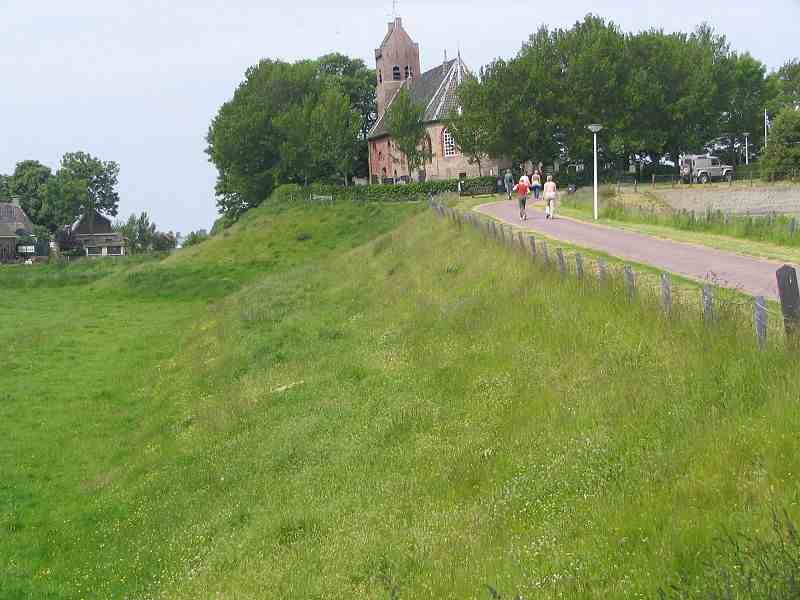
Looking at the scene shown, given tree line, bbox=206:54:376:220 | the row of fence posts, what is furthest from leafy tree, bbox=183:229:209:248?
the row of fence posts

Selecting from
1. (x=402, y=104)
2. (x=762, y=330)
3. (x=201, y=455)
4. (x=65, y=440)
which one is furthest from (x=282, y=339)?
(x=402, y=104)

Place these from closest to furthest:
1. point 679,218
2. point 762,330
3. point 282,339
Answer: point 762,330 → point 282,339 → point 679,218

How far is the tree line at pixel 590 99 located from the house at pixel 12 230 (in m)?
57.7

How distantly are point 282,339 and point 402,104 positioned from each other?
56.0m

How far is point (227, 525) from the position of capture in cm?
1237

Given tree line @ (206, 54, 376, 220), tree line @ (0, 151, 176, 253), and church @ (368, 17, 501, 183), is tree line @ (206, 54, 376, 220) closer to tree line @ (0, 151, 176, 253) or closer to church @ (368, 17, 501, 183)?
church @ (368, 17, 501, 183)

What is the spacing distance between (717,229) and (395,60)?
6707cm

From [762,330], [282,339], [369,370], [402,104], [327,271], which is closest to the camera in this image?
[762,330]

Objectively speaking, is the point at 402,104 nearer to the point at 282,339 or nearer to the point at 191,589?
the point at 282,339

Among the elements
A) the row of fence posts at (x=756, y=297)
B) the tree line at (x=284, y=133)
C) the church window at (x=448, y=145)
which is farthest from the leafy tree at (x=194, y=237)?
the row of fence posts at (x=756, y=297)

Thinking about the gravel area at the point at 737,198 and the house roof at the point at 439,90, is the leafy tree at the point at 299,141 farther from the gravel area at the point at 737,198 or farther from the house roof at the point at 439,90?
the gravel area at the point at 737,198

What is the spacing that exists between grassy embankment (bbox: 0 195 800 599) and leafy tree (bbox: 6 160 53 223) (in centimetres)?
9791

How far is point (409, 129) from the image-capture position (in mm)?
76875

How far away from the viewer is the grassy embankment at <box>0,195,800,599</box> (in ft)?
27.0
